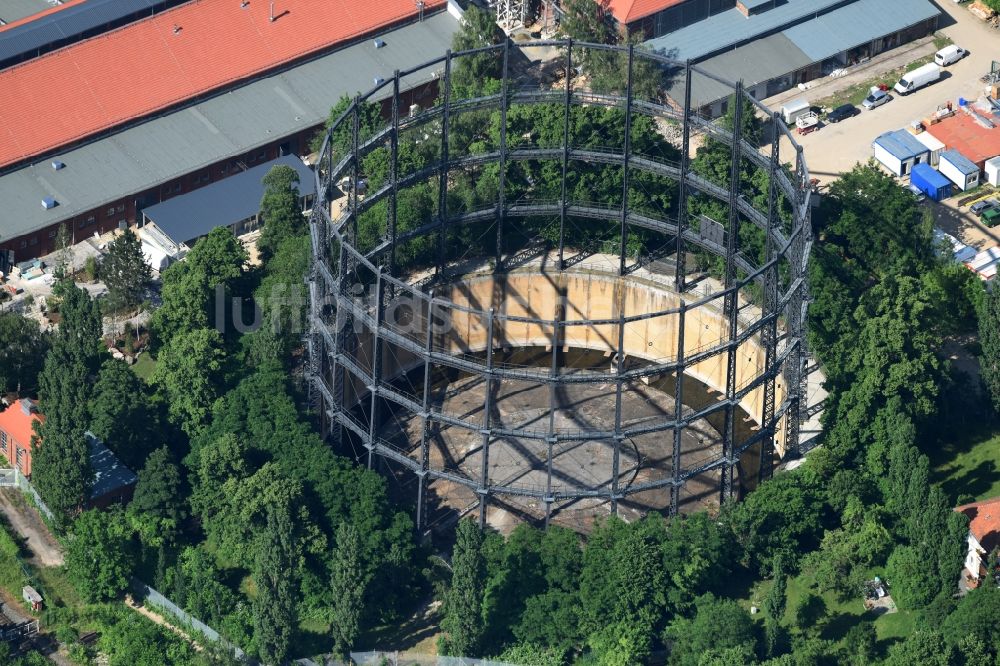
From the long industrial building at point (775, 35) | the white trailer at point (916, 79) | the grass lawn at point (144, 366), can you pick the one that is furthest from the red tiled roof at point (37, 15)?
the white trailer at point (916, 79)

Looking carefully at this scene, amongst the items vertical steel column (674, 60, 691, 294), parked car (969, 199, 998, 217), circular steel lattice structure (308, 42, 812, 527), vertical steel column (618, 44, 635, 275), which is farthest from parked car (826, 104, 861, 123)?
vertical steel column (618, 44, 635, 275)

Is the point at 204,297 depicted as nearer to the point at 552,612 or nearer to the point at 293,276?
the point at 293,276

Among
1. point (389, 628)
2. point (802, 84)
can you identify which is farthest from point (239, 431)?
point (802, 84)

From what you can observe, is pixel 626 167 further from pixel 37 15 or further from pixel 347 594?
pixel 37 15

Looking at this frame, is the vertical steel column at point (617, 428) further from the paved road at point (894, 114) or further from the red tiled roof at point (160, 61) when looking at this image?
the red tiled roof at point (160, 61)

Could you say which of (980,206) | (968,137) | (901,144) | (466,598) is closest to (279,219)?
(466,598)
